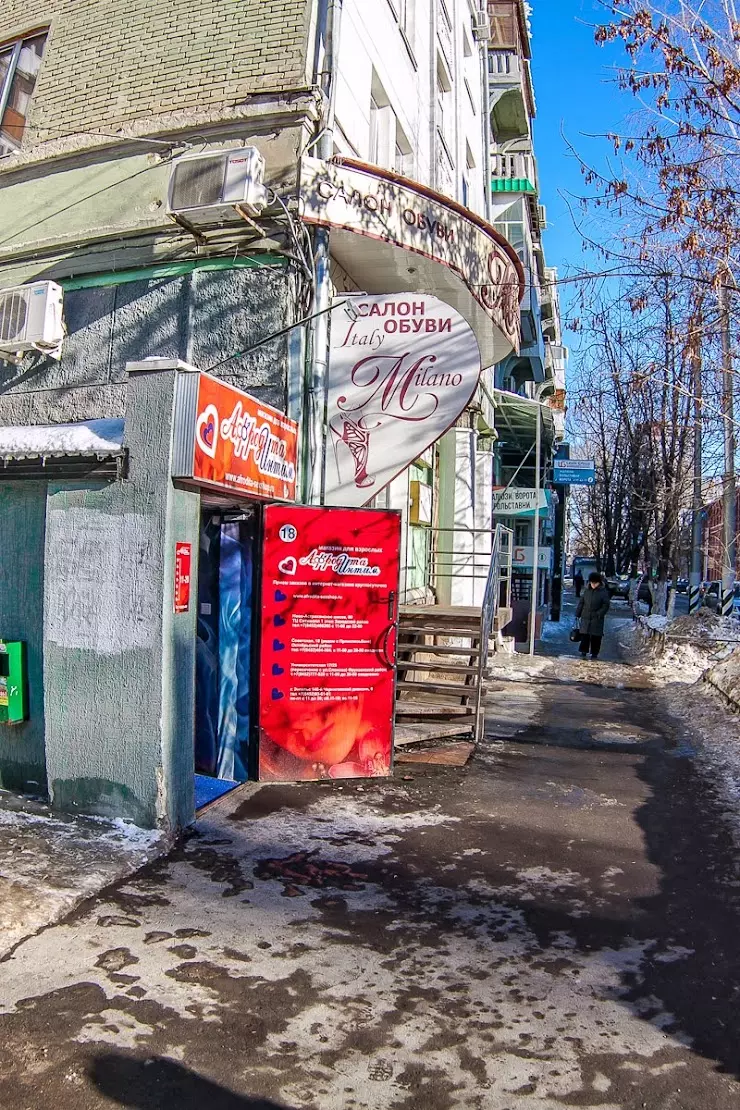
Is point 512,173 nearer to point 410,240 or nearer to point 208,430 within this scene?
point 410,240

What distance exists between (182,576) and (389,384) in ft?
9.46

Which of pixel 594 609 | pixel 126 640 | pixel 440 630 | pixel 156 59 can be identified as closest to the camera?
pixel 126 640

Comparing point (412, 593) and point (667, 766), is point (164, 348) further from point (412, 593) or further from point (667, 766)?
point (667, 766)

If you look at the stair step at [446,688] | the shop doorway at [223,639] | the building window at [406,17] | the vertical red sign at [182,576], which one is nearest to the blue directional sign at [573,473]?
the building window at [406,17]

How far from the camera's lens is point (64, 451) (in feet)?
17.9

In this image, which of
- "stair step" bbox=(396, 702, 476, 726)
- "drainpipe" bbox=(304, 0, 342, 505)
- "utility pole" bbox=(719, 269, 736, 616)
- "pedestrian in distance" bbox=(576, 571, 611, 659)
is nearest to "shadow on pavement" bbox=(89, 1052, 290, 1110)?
"drainpipe" bbox=(304, 0, 342, 505)

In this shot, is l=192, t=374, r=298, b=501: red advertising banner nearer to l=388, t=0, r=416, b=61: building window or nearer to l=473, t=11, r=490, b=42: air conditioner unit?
l=388, t=0, r=416, b=61: building window

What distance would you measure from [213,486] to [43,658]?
1.69 meters

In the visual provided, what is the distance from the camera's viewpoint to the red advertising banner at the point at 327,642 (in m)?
6.56

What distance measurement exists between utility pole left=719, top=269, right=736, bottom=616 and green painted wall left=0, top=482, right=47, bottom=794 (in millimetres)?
6518

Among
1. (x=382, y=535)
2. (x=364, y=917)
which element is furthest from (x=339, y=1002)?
(x=382, y=535)

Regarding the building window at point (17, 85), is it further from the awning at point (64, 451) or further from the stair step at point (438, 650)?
the stair step at point (438, 650)

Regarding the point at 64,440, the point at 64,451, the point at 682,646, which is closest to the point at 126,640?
the point at 64,451

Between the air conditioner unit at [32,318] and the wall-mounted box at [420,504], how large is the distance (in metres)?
4.94
